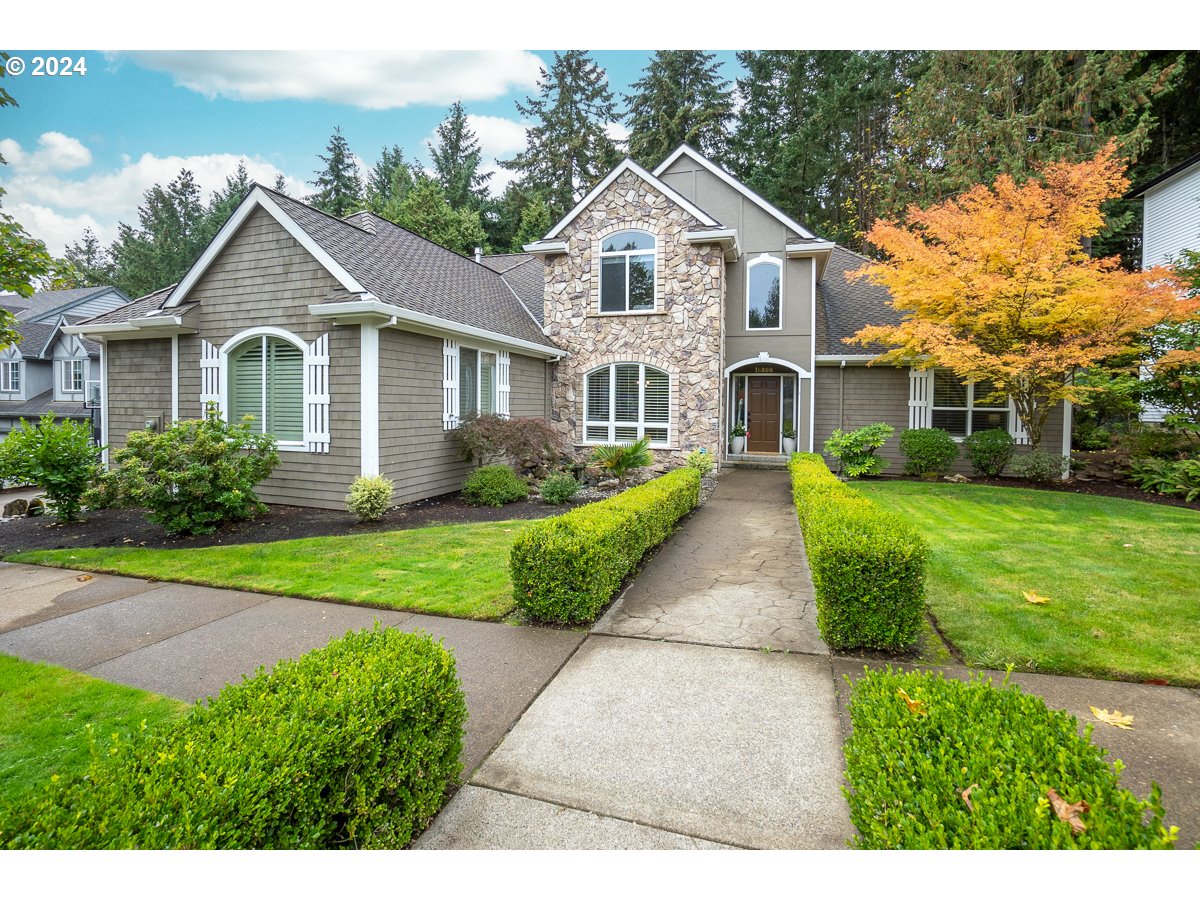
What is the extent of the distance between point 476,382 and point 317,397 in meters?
3.04

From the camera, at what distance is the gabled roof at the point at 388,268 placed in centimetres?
890

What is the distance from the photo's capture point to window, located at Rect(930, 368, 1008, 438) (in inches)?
521

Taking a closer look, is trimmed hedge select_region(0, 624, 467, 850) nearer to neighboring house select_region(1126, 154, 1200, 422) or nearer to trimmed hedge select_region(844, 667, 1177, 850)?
trimmed hedge select_region(844, 667, 1177, 850)

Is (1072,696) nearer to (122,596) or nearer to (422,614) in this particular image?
(422,614)

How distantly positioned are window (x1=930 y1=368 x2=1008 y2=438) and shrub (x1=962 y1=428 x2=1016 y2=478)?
0.56 meters

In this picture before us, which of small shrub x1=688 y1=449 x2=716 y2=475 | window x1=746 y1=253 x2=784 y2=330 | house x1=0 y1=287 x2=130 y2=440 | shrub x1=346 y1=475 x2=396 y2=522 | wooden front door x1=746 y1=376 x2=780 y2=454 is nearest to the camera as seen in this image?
shrub x1=346 y1=475 x2=396 y2=522

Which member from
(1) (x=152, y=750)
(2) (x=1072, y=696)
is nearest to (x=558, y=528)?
(1) (x=152, y=750)

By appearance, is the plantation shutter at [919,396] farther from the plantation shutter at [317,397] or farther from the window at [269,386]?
the window at [269,386]

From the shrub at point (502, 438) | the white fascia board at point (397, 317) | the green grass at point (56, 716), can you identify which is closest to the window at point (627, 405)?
the shrub at point (502, 438)

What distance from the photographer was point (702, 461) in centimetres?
1140

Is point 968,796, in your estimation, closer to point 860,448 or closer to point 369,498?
point 369,498

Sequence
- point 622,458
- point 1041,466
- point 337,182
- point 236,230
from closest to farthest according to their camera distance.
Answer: point 236,230 < point 622,458 < point 1041,466 < point 337,182

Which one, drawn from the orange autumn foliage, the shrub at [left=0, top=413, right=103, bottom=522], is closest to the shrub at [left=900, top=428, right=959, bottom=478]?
the orange autumn foliage

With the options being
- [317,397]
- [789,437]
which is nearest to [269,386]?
[317,397]
